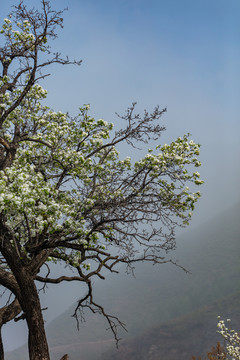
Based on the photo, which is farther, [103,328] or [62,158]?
[103,328]

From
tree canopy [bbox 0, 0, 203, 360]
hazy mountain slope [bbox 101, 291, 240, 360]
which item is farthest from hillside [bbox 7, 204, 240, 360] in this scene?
tree canopy [bbox 0, 0, 203, 360]

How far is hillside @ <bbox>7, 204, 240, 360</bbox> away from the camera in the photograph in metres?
66.3

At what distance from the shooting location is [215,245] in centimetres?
13412

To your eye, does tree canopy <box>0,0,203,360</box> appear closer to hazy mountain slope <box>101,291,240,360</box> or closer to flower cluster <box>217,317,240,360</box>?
flower cluster <box>217,317,240,360</box>

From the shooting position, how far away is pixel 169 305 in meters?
102

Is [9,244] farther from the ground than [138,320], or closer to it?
farther from the ground

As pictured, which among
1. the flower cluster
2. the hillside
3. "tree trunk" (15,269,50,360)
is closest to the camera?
"tree trunk" (15,269,50,360)

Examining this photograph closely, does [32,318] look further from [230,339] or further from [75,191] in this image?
[230,339]

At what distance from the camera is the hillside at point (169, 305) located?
66312mm

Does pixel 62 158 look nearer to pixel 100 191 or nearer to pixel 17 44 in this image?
pixel 100 191

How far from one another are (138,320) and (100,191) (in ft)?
336

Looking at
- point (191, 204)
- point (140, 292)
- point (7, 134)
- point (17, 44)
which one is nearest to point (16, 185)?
point (7, 134)

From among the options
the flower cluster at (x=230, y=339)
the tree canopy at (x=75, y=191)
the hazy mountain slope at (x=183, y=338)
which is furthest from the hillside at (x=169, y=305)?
the tree canopy at (x=75, y=191)

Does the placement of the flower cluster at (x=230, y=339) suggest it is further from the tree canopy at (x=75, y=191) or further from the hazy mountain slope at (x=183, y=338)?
the hazy mountain slope at (x=183, y=338)
